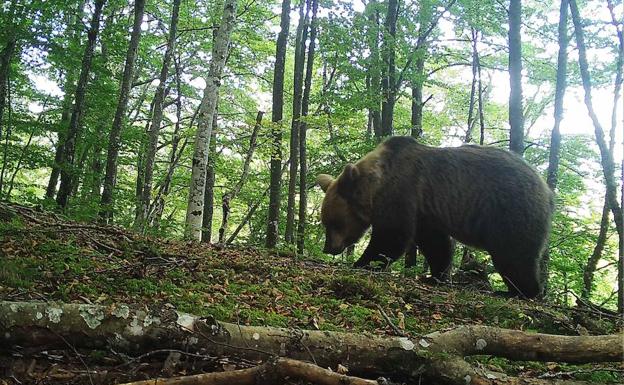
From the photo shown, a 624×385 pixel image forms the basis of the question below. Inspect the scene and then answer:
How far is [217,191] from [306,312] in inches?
923

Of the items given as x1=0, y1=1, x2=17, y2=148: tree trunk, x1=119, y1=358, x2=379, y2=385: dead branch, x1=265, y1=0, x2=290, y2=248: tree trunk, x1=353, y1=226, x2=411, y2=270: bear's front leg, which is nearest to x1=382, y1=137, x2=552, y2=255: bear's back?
x1=353, y1=226, x2=411, y2=270: bear's front leg

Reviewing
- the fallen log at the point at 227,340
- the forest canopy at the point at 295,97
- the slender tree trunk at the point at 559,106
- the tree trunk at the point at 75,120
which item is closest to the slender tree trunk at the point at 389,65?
the forest canopy at the point at 295,97

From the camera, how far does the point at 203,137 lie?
11148 mm

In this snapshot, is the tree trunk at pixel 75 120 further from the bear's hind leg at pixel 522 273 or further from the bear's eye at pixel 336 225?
the bear's hind leg at pixel 522 273

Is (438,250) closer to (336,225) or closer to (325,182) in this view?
(336,225)

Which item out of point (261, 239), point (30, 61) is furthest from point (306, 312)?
point (261, 239)

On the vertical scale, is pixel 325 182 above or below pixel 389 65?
below

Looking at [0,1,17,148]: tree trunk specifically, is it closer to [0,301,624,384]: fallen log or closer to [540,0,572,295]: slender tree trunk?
[0,301,624,384]: fallen log

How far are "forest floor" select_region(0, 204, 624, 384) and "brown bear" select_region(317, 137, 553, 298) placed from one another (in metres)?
1.14

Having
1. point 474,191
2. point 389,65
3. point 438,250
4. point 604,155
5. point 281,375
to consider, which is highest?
point 389,65

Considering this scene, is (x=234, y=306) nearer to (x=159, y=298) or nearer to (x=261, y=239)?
(x=159, y=298)

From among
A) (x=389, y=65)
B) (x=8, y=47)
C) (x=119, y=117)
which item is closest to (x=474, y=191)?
(x=389, y=65)

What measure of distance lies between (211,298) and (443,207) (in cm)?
454

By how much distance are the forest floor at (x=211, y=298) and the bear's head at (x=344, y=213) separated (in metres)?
1.36
